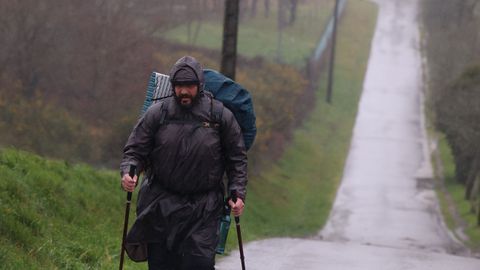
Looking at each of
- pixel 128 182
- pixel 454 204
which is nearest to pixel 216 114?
pixel 128 182

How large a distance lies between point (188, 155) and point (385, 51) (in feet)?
241

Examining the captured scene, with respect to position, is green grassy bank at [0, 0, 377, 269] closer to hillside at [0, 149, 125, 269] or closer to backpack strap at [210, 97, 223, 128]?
hillside at [0, 149, 125, 269]

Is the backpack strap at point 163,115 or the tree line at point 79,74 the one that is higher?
the backpack strap at point 163,115

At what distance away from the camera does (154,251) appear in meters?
6.86

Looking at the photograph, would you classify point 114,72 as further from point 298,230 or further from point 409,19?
point 409,19

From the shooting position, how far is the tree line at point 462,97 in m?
37.4

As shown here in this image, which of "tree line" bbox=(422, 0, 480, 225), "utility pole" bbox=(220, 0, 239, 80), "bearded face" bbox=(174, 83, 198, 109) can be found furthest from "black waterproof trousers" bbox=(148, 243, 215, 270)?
"tree line" bbox=(422, 0, 480, 225)

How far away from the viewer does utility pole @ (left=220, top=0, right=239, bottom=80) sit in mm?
18016

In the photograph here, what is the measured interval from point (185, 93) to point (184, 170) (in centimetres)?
54

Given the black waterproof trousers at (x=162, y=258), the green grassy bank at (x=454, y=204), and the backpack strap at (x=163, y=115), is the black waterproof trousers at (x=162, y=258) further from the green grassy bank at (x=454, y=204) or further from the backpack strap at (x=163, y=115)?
the green grassy bank at (x=454, y=204)

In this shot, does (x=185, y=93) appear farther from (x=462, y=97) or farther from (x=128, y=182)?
(x=462, y=97)

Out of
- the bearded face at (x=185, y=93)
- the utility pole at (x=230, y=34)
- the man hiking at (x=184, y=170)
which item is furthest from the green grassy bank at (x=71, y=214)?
the utility pole at (x=230, y=34)

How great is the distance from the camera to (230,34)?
18359 millimetres

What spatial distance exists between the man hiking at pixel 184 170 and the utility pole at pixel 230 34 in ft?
37.2
